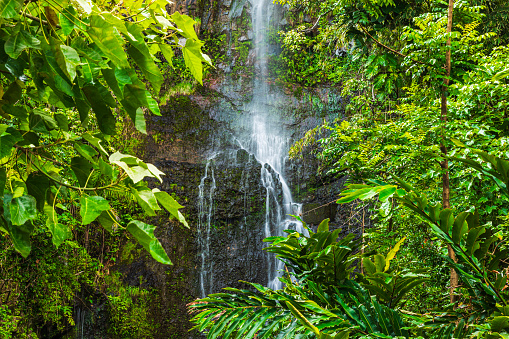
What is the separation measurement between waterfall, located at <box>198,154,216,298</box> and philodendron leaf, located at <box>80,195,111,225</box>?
674 cm

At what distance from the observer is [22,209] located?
0.54m

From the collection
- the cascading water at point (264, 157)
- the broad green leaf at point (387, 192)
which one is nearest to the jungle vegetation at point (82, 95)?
the broad green leaf at point (387, 192)

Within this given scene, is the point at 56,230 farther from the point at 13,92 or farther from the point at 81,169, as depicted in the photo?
the point at 13,92

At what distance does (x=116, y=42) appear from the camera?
1.81 feet

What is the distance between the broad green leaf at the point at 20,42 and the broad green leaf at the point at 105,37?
93 millimetres

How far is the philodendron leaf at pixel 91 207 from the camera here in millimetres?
526

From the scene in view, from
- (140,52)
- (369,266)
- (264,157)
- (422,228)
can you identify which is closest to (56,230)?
(140,52)

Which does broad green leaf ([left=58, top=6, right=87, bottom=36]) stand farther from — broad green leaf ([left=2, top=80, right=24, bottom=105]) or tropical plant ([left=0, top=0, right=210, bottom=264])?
broad green leaf ([left=2, top=80, right=24, bottom=105])

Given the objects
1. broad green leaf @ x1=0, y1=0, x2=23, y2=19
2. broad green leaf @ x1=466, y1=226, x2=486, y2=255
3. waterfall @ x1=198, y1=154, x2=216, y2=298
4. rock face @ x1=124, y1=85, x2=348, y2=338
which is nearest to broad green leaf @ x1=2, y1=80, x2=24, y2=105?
broad green leaf @ x1=0, y1=0, x2=23, y2=19

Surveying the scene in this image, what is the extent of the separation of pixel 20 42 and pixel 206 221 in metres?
7.02

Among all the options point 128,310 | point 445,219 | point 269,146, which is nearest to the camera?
point 445,219

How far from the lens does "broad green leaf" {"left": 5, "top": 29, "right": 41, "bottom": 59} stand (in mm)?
521

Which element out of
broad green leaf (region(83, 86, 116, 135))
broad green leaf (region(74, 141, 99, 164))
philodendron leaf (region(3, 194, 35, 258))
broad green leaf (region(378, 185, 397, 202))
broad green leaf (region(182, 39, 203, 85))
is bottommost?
philodendron leaf (region(3, 194, 35, 258))

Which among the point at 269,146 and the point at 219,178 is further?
the point at 269,146
